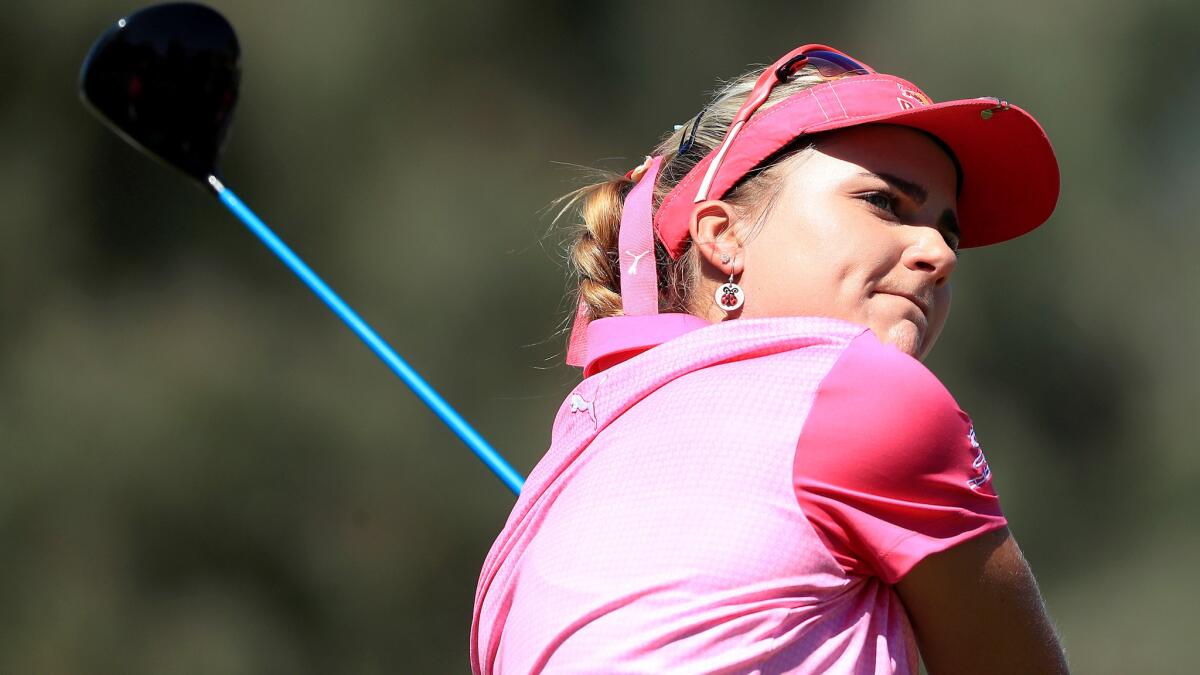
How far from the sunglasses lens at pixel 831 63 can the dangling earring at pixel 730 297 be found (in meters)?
0.30

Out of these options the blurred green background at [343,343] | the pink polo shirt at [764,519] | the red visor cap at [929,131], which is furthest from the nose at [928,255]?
the blurred green background at [343,343]

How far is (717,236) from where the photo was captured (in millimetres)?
1383

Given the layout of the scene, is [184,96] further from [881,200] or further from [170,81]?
[881,200]

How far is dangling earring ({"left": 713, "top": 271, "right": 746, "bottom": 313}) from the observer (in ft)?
4.31

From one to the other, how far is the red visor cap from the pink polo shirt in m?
0.31

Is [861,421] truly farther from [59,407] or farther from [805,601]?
[59,407]

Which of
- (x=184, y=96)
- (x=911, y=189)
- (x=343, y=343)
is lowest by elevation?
(x=343, y=343)

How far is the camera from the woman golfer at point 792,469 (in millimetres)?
988

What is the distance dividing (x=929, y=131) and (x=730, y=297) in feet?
0.87

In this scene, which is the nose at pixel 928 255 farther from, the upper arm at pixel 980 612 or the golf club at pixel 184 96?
the golf club at pixel 184 96

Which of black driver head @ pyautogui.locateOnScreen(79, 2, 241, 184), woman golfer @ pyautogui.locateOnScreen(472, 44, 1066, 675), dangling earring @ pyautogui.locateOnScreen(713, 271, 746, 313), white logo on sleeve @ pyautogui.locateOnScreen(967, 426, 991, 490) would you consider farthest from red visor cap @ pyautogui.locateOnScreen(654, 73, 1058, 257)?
black driver head @ pyautogui.locateOnScreen(79, 2, 241, 184)

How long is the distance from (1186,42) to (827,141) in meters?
3.18

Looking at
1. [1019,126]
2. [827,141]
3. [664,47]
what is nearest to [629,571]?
[827,141]

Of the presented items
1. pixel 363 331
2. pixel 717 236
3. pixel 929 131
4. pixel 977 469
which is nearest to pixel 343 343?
pixel 363 331
